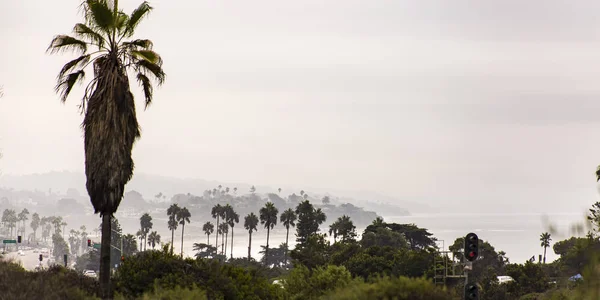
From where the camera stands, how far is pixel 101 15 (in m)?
28.8

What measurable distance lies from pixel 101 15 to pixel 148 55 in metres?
2.38

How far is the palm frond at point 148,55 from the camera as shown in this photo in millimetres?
29250

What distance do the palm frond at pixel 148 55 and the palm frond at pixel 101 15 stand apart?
4.43ft

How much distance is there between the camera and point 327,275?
172ft

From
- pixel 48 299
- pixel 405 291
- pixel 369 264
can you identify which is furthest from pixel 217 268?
pixel 369 264

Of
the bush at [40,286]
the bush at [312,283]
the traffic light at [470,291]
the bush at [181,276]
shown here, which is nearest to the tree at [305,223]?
the bush at [312,283]

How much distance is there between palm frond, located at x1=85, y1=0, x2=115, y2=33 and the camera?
94.4ft

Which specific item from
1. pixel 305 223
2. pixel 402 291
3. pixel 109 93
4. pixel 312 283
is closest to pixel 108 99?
pixel 109 93

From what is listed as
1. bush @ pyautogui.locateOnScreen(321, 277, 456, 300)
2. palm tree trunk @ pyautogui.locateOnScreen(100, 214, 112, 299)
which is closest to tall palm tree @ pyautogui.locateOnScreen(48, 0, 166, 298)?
palm tree trunk @ pyautogui.locateOnScreen(100, 214, 112, 299)

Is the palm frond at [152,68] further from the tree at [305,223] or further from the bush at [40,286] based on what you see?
the tree at [305,223]

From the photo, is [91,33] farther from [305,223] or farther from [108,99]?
[305,223]

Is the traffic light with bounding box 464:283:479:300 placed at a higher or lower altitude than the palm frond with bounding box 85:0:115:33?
lower

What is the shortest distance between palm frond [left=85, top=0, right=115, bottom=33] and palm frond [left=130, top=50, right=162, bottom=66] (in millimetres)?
1352

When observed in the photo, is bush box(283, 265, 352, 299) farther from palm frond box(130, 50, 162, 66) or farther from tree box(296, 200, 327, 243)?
tree box(296, 200, 327, 243)
